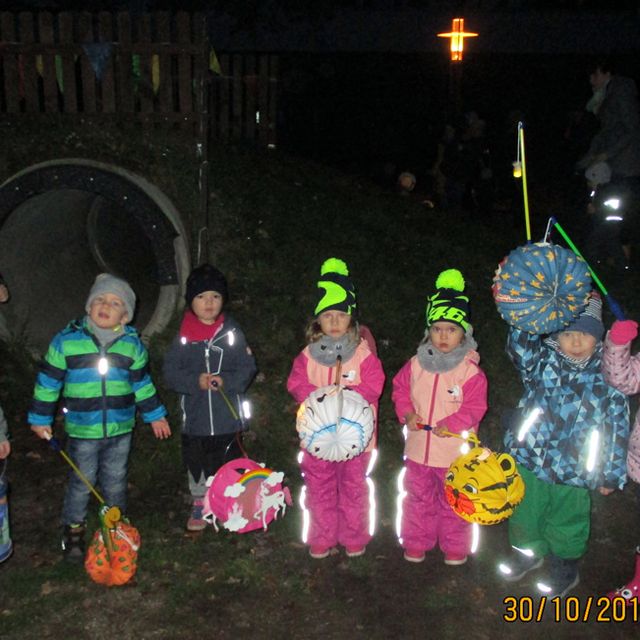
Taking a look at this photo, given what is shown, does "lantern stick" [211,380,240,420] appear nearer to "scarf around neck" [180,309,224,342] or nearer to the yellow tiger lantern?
"scarf around neck" [180,309,224,342]

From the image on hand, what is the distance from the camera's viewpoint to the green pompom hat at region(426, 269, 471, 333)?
4.86 meters

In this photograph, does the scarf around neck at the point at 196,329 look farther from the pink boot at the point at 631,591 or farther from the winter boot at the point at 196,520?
the pink boot at the point at 631,591

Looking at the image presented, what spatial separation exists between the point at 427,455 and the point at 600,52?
18.9 meters

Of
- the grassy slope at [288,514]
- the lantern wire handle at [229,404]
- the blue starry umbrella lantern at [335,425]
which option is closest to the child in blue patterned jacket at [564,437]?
the grassy slope at [288,514]

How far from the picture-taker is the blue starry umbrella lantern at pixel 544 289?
14.0ft

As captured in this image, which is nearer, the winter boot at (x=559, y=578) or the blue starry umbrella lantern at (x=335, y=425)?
the blue starry umbrella lantern at (x=335, y=425)

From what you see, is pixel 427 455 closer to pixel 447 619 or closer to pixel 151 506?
pixel 447 619

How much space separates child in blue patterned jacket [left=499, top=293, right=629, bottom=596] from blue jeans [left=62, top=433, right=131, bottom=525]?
254 cm

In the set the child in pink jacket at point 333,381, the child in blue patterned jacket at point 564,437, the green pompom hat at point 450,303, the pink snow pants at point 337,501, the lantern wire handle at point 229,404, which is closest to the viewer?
the child in blue patterned jacket at point 564,437

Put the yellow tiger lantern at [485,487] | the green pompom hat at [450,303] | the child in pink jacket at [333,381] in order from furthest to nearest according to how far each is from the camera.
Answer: the child in pink jacket at [333,381] < the green pompom hat at [450,303] < the yellow tiger lantern at [485,487]

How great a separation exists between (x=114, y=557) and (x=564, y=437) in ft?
9.51

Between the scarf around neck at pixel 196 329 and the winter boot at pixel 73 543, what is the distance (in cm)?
150

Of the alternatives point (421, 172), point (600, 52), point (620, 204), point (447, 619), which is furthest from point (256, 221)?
point (600, 52)
